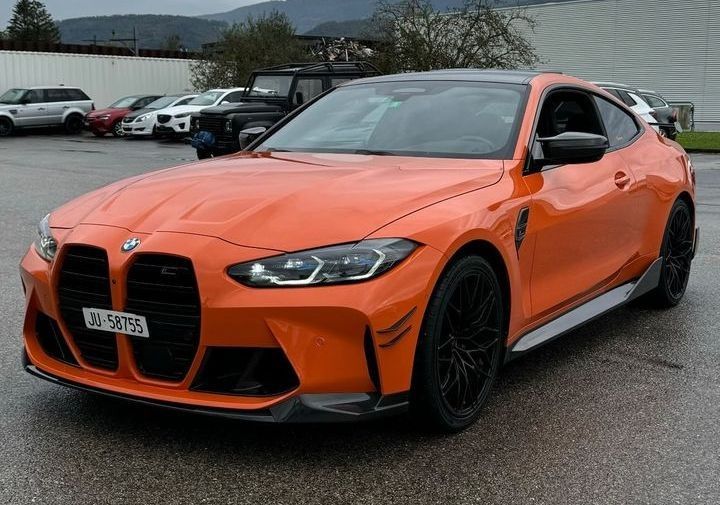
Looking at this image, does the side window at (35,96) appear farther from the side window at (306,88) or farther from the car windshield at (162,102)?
the side window at (306,88)

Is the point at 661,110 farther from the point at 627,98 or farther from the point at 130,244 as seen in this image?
the point at 130,244

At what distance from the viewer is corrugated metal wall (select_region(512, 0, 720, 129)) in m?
43.8

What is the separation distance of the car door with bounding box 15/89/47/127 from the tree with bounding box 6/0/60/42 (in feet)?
255

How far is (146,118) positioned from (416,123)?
26727mm

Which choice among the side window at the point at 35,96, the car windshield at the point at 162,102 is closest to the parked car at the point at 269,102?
the car windshield at the point at 162,102

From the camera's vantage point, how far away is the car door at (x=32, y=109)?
32.5 meters

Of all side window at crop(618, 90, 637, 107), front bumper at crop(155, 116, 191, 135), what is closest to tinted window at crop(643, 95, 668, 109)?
side window at crop(618, 90, 637, 107)

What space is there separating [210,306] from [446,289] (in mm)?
929

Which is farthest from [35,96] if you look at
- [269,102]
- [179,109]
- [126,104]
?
[269,102]

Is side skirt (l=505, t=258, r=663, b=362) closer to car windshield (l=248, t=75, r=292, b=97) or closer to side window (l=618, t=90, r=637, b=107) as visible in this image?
car windshield (l=248, t=75, r=292, b=97)

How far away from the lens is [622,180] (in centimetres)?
504

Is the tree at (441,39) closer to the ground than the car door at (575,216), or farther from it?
farther from it

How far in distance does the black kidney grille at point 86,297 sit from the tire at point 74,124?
3217cm

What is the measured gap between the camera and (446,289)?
3.49 m
